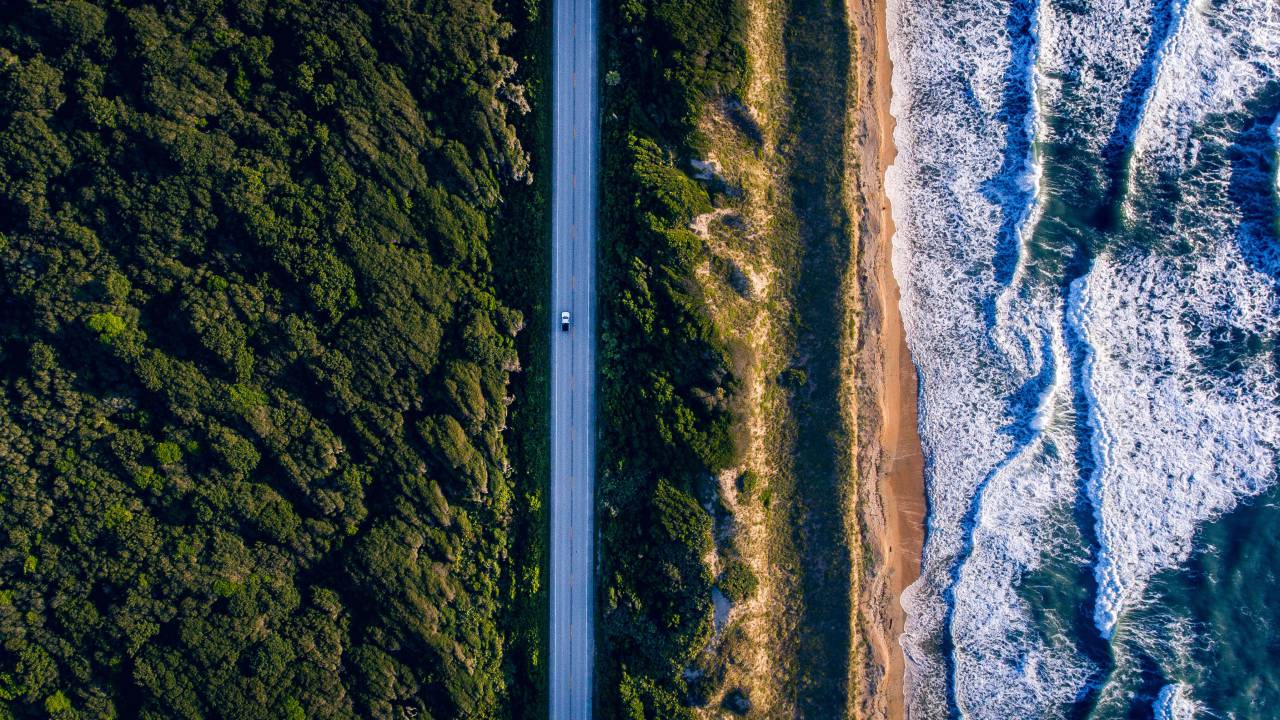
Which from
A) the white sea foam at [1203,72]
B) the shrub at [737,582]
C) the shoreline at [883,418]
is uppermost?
the white sea foam at [1203,72]

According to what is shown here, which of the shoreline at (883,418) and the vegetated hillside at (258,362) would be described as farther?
the shoreline at (883,418)

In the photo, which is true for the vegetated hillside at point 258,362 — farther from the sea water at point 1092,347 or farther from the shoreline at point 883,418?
the sea water at point 1092,347

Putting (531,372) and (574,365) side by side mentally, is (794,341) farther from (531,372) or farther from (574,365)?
(531,372)

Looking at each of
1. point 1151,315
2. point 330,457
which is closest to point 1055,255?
point 1151,315

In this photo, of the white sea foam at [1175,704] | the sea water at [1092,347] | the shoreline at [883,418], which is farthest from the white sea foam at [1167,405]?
the shoreline at [883,418]

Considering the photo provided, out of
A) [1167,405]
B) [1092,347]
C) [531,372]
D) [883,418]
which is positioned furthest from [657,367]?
[1167,405]

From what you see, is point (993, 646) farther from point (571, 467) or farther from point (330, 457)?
point (330, 457)
